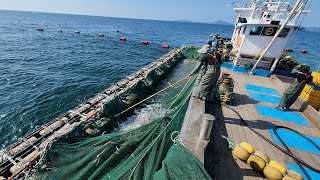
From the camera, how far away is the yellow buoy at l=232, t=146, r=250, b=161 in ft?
15.1

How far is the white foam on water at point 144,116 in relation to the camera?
8656mm

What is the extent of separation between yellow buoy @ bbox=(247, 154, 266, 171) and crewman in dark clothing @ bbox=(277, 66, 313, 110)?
170 inches

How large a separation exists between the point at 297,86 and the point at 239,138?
3.68m

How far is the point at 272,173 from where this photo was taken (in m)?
4.14

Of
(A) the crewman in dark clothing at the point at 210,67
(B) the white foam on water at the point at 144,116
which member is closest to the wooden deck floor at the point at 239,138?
(A) the crewman in dark clothing at the point at 210,67

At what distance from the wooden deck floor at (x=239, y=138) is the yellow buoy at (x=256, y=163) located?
0.47 feet

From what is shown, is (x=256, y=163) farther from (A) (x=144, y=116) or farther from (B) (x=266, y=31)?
(B) (x=266, y=31)

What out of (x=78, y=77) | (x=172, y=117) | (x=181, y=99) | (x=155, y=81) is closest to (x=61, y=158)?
(x=172, y=117)

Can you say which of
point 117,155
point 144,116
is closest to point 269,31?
point 144,116

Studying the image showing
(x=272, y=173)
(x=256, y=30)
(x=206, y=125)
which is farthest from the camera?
(x=256, y=30)

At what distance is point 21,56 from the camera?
985 inches

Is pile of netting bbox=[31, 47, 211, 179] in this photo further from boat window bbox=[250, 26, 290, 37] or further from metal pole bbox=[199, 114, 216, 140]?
boat window bbox=[250, 26, 290, 37]

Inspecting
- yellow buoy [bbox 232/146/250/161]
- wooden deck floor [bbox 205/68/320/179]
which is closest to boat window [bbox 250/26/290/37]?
wooden deck floor [bbox 205/68/320/179]

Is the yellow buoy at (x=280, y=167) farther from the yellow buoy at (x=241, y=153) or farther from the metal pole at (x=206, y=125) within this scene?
the metal pole at (x=206, y=125)
